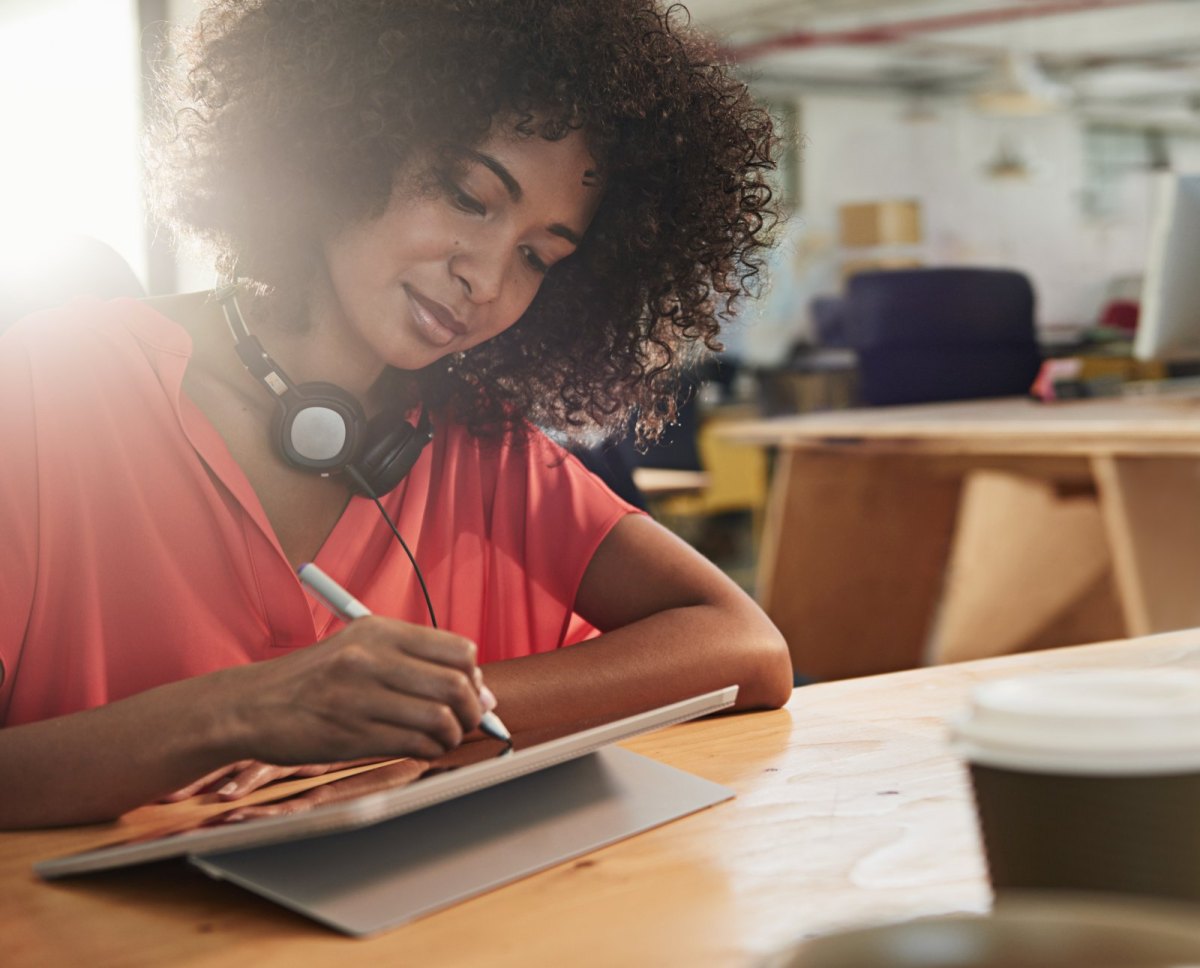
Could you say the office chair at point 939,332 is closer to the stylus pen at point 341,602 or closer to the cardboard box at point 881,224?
the stylus pen at point 341,602

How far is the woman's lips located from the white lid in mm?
797

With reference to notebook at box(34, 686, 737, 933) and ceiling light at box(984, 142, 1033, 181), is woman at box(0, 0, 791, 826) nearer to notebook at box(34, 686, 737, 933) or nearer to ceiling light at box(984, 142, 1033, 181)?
notebook at box(34, 686, 737, 933)

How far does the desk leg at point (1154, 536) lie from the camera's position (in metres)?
2.56

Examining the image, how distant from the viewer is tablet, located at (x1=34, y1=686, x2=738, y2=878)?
0.54 metres

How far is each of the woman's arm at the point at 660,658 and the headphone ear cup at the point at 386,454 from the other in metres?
0.23

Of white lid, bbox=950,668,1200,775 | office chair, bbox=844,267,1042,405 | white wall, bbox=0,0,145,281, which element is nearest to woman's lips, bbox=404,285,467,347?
white lid, bbox=950,668,1200,775

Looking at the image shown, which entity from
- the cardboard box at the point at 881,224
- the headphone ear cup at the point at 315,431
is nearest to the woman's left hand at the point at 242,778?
the headphone ear cup at the point at 315,431

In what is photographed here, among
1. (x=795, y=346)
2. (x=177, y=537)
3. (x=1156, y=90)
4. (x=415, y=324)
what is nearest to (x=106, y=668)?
(x=177, y=537)

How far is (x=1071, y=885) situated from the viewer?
1.39 feet

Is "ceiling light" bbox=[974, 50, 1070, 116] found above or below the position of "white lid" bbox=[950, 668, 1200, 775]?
above

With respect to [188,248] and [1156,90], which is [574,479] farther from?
[1156,90]

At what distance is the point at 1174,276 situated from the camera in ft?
9.62

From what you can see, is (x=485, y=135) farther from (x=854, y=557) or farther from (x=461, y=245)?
(x=854, y=557)

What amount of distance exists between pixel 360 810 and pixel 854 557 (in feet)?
9.53
